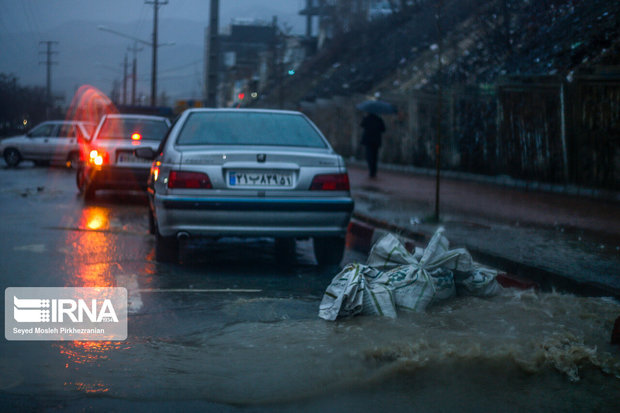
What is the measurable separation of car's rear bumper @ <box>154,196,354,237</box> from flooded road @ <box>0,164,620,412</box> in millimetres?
412

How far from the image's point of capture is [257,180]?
6902 millimetres

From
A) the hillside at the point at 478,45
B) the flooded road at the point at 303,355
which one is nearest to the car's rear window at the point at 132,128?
the hillside at the point at 478,45

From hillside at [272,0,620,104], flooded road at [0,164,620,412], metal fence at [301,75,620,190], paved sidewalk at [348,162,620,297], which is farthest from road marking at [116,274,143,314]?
hillside at [272,0,620,104]

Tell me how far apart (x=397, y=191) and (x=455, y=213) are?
4.20 metres

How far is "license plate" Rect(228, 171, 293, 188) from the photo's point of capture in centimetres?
689

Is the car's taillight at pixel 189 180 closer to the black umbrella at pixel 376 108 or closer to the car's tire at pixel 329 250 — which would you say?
the car's tire at pixel 329 250

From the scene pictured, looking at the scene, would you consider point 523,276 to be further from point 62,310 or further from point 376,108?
point 376,108

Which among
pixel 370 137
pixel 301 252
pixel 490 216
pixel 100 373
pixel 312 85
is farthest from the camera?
pixel 312 85

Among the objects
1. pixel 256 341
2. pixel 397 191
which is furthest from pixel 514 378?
pixel 397 191

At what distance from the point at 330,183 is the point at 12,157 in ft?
70.9

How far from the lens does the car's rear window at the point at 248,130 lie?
7.39m

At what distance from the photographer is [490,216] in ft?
35.2

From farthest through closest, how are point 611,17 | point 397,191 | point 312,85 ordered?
1. point 312,85
2. point 611,17
3. point 397,191

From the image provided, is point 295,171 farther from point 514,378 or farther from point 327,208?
point 514,378
